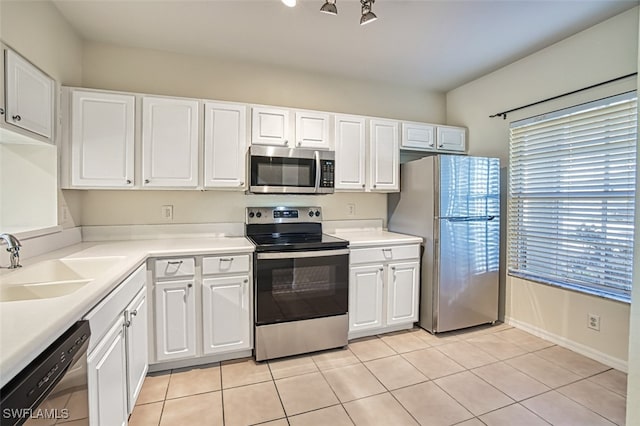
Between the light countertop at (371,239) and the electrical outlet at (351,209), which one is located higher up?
the electrical outlet at (351,209)

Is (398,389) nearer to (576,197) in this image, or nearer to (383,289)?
(383,289)

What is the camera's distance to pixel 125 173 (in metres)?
2.40

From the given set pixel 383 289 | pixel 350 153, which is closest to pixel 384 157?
pixel 350 153

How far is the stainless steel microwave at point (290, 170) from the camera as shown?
104 inches

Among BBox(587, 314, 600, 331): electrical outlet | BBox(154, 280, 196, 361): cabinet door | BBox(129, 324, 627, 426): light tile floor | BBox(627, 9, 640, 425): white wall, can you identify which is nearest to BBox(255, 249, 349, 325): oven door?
BBox(129, 324, 627, 426): light tile floor

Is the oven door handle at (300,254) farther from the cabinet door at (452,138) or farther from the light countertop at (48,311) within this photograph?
the cabinet door at (452,138)

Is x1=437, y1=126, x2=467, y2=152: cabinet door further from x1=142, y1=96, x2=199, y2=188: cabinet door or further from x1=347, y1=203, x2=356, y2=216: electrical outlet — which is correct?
x1=142, y1=96, x2=199, y2=188: cabinet door

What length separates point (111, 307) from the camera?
1426mm

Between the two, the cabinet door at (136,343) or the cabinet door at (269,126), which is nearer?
the cabinet door at (136,343)

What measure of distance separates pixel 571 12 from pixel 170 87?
318cm

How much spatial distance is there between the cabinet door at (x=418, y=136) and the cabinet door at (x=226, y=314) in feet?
6.94

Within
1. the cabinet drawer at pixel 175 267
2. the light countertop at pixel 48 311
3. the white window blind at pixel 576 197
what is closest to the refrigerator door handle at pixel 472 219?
the white window blind at pixel 576 197

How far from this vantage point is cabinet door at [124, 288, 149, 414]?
170cm

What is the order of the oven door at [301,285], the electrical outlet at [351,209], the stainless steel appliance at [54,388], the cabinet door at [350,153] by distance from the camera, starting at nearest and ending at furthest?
the stainless steel appliance at [54,388] < the oven door at [301,285] < the cabinet door at [350,153] < the electrical outlet at [351,209]
